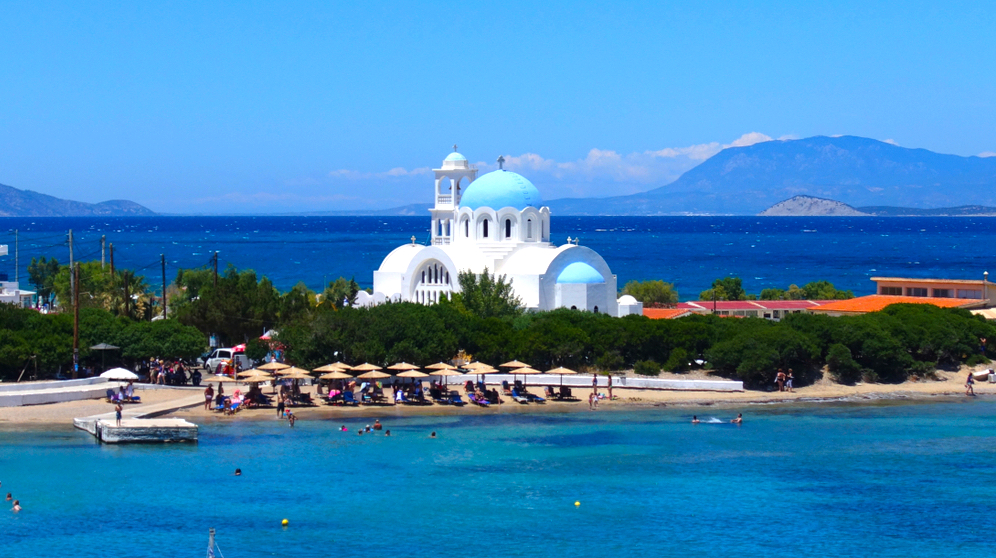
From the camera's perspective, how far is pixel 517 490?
27.8m

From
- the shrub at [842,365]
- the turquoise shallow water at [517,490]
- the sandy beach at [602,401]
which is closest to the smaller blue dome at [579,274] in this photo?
Answer: the sandy beach at [602,401]

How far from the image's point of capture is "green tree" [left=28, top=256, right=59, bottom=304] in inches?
2889

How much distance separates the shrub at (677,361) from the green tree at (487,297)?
7.17 metres

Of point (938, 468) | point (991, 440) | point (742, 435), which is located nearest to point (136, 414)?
point (742, 435)

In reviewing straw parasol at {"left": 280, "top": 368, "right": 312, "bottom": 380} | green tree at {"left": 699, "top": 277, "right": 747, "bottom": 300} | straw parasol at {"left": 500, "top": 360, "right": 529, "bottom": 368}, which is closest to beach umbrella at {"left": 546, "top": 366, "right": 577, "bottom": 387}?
straw parasol at {"left": 500, "top": 360, "right": 529, "bottom": 368}

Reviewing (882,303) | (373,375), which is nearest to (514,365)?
(373,375)

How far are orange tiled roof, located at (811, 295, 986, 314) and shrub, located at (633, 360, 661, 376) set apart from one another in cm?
1764

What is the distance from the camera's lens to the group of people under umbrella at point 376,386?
125ft

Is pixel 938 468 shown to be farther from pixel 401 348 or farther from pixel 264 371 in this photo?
pixel 264 371

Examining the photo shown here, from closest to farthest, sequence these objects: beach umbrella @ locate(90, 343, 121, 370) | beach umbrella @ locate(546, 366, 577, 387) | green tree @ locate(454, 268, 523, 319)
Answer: beach umbrella @ locate(90, 343, 121, 370)
beach umbrella @ locate(546, 366, 577, 387)
green tree @ locate(454, 268, 523, 319)

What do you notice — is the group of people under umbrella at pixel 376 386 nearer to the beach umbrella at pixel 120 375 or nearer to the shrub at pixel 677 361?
the beach umbrella at pixel 120 375

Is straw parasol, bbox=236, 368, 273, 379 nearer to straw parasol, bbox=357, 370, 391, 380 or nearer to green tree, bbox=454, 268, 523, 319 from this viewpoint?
straw parasol, bbox=357, 370, 391, 380

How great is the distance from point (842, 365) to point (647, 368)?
7.24 meters

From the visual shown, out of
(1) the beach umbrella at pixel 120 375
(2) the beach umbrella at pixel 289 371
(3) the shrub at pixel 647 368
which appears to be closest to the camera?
(1) the beach umbrella at pixel 120 375
